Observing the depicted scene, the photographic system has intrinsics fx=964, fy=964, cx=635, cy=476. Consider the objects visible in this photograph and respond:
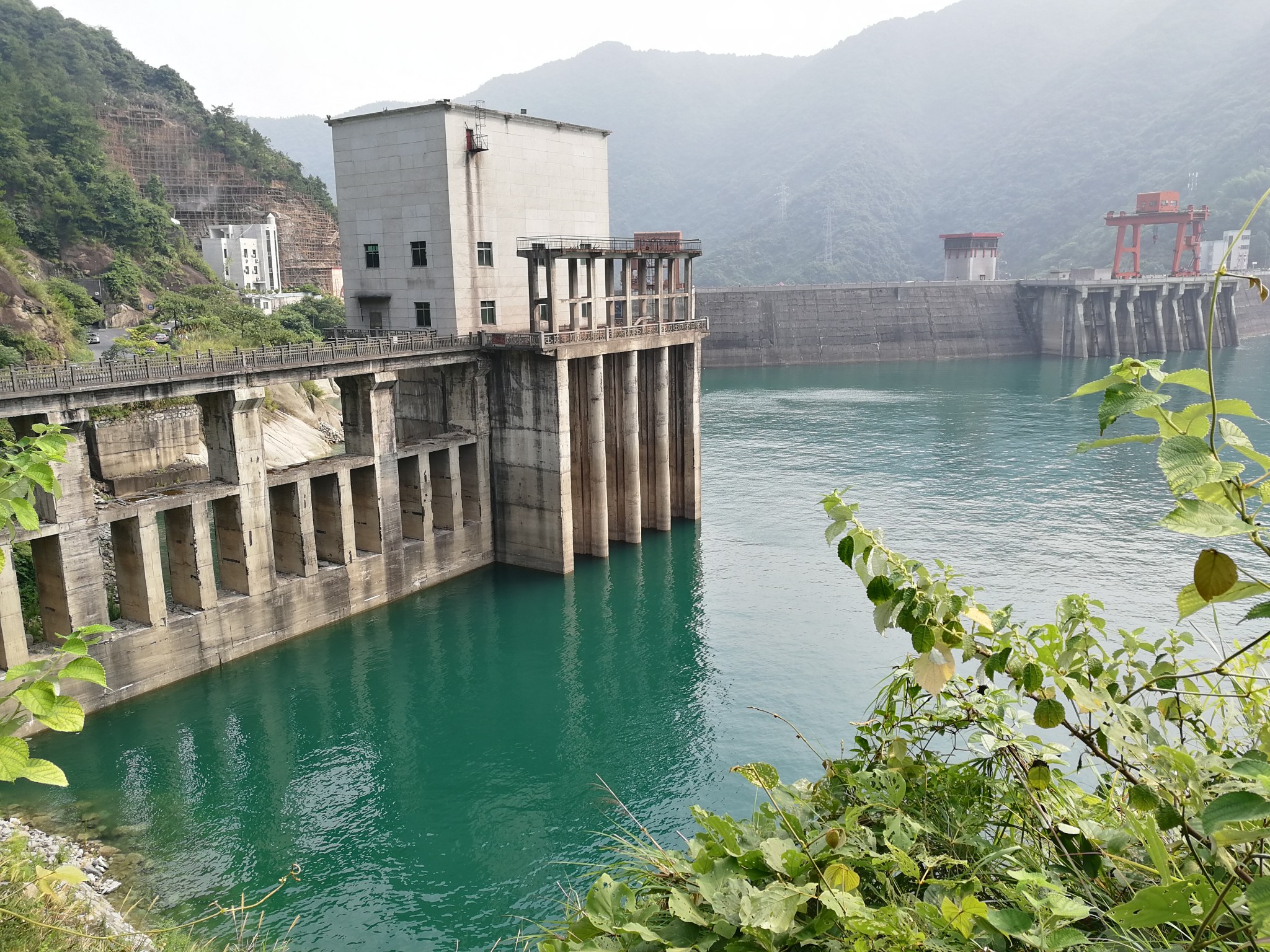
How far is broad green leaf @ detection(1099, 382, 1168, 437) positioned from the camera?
12.2 feet

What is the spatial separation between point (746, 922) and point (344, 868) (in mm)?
19585

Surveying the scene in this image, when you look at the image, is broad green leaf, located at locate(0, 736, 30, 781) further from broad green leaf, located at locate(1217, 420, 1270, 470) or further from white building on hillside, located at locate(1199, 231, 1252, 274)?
white building on hillside, located at locate(1199, 231, 1252, 274)

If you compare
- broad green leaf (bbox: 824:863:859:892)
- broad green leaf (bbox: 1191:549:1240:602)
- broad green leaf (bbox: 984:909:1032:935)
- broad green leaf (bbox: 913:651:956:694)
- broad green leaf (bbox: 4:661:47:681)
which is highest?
broad green leaf (bbox: 1191:549:1240:602)

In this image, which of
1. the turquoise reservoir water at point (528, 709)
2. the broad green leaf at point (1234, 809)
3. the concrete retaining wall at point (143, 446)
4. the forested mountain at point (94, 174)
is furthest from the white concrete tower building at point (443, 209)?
the broad green leaf at point (1234, 809)

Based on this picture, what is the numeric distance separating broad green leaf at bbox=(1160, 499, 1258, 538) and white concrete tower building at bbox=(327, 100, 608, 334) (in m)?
38.1

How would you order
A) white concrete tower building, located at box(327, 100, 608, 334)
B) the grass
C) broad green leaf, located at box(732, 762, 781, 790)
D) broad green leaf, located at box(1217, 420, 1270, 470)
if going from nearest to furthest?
1. broad green leaf, located at box(1217, 420, 1270, 470)
2. broad green leaf, located at box(732, 762, 781, 790)
3. the grass
4. white concrete tower building, located at box(327, 100, 608, 334)

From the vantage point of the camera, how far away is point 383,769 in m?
25.8

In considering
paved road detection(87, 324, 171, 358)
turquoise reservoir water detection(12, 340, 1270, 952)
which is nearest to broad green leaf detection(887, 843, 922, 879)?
turquoise reservoir water detection(12, 340, 1270, 952)

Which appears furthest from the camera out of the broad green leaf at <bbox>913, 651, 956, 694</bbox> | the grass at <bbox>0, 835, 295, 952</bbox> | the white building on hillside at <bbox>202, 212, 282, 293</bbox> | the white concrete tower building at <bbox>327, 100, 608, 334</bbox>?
the white building on hillside at <bbox>202, 212, 282, 293</bbox>

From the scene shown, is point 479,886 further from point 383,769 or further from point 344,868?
point 383,769

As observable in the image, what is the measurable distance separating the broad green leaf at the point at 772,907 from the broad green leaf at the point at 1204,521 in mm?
2379

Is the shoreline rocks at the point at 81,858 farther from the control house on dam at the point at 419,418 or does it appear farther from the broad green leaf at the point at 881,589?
the broad green leaf at the point at 881,589

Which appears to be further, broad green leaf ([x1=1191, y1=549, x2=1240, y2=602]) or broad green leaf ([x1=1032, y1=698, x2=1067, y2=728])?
broad green leaf ([x1=1032, y1=698, x2=1067, y2=728])

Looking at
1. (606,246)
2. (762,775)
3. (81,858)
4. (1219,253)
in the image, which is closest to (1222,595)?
(762,775)
